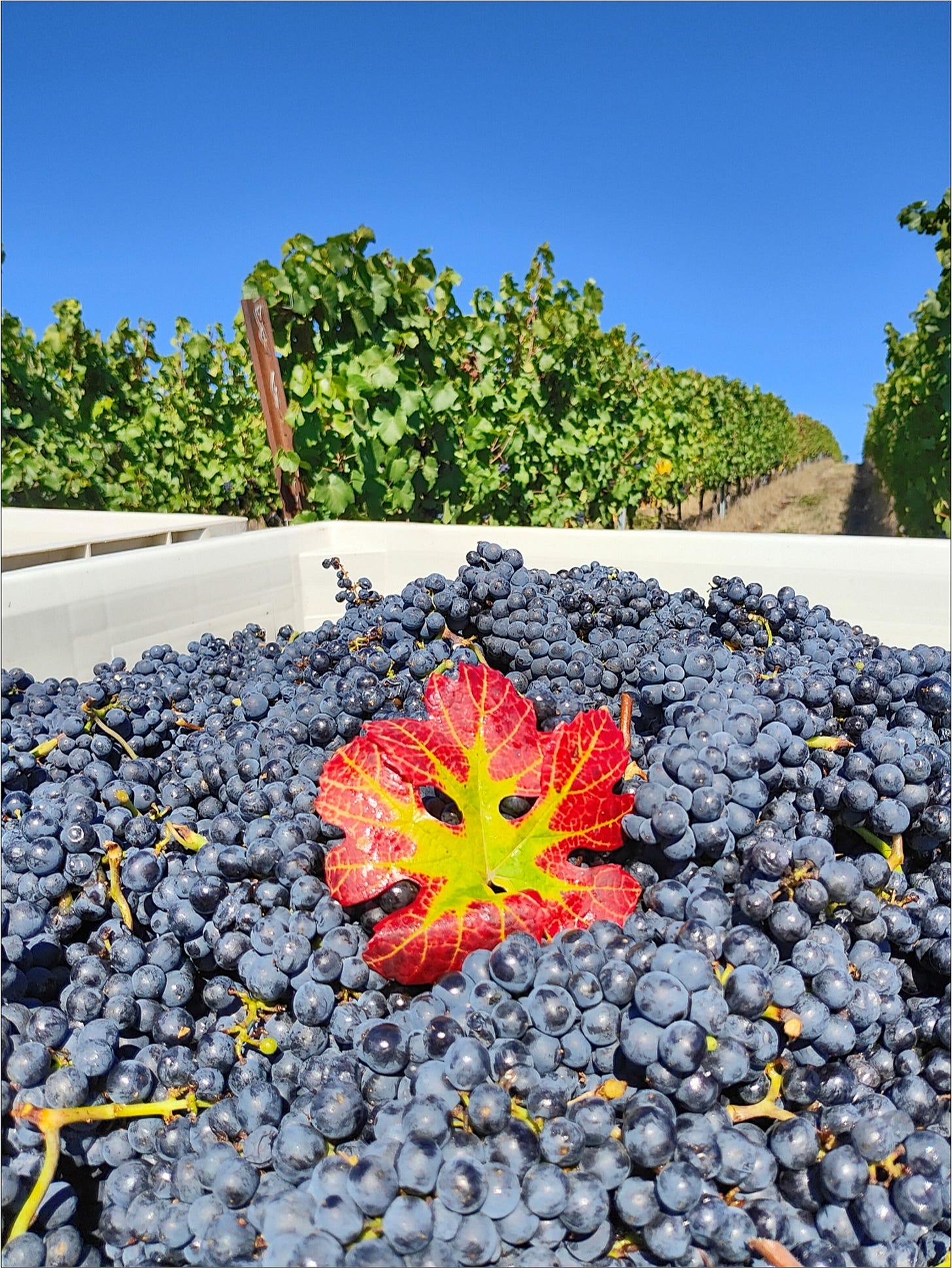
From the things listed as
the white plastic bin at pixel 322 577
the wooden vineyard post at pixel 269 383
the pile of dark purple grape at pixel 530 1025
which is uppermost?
the wooden vineyard post at pixel 269 383

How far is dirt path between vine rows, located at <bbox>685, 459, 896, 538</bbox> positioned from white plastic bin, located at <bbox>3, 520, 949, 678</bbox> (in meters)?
9.00

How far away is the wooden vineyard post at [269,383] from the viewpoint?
3.36 m

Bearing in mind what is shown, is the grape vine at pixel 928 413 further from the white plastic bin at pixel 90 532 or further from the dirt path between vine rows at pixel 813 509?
the white plastic bin at pixel 90 532

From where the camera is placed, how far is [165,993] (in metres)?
0.80

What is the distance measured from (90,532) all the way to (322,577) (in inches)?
70.6

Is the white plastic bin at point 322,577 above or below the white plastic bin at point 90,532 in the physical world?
below

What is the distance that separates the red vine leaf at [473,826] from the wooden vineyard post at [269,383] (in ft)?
9.26

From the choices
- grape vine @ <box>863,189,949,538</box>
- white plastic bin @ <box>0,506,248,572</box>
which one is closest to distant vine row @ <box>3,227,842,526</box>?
white plastic bin @ <box>0,506,248,572</box>

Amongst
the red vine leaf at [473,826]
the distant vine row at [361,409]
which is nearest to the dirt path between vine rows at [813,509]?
the distant vine row at [361,409]

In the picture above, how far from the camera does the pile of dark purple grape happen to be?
569 millimetres

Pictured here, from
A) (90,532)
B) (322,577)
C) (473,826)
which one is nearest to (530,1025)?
(473,826)

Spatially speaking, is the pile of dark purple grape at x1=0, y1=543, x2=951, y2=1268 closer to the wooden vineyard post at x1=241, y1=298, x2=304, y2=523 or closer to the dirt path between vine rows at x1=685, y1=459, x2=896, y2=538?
the wooden vineyard post at x1=241, y1=298, x2=304, y2=523

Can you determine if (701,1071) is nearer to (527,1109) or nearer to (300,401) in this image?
(527,1109)

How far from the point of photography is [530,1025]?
2.14 ft
